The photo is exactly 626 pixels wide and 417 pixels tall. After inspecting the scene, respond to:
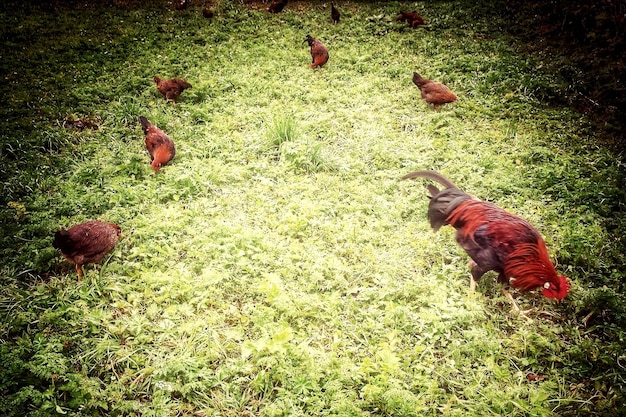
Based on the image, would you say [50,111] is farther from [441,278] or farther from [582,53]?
[582,53]

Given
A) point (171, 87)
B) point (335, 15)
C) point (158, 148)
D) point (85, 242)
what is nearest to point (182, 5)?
point (335, 15)

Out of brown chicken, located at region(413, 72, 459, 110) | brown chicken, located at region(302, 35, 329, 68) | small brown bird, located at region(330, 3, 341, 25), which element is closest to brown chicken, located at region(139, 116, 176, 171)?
brown chicken, located at region(302, 35, 329, 68)

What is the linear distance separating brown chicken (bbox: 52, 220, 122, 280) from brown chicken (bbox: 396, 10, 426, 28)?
8649 mm

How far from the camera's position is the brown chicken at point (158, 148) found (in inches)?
201

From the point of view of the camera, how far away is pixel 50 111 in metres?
6.08

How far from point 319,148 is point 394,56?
414cm

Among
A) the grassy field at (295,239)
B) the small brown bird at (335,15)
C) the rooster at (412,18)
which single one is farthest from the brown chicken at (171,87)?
the rooster at (412,18)

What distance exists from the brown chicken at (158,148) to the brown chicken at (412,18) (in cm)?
712

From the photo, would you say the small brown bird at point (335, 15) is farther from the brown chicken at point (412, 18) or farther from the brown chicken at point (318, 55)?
the brown chicken at point (318, 55)

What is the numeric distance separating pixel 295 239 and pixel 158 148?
2.55 metres

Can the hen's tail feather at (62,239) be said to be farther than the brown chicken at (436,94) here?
No

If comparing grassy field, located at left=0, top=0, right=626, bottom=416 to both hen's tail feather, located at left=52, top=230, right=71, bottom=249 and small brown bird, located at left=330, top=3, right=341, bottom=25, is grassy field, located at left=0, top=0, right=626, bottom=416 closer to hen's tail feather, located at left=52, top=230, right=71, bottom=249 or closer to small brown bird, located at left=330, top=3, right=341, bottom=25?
hen's tail feather, located at left=52, top=230, right=71, bottom=249

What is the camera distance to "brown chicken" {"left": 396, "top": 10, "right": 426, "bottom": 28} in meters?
9.01

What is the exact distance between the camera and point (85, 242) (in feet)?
12.2
